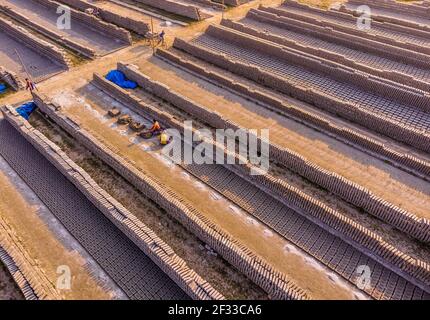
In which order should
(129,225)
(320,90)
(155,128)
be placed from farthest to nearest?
(320,90), (155,128), (129,225)

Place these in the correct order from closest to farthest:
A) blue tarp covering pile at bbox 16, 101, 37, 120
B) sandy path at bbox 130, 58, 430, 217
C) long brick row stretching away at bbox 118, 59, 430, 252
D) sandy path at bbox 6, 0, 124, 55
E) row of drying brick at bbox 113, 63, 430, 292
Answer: row of drying brick at bbox 113, 63, 430, 292
long brick row stretching away at bbox 118, 59, 430, 252
sandy path at bbox 130, 58, 430, 217
blue tarp covering pile at bbox 16, 101, 37, 120
sandy path at bbox 6, 0, 124, 55

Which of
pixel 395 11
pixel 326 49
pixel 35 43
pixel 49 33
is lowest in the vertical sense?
pixel 326 49

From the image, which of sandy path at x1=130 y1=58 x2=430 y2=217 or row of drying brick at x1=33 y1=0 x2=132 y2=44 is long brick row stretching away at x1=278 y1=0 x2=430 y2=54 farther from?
row of drying brick at x1=33 y1=0 x2=132 y2=44

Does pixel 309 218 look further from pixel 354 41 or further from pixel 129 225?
pixel 354 41

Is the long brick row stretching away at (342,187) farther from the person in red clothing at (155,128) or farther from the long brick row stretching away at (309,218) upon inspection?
the person in red clothing at (155,128)

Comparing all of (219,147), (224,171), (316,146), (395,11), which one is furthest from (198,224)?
(395,11)

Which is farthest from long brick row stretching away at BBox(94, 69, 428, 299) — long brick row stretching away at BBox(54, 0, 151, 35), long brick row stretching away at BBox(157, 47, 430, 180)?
long brick row stretching away at BBox(54, 0, 151, 35)

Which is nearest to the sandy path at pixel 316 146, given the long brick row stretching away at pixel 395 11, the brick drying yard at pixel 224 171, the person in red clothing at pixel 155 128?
the brick drying yard at pixel 224 171

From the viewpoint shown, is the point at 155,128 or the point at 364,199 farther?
the point at 155,128
